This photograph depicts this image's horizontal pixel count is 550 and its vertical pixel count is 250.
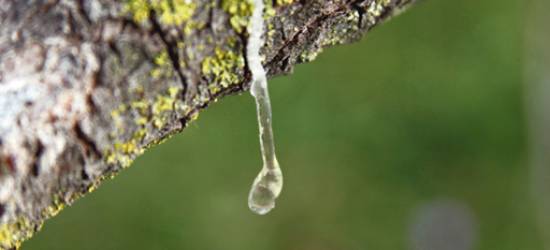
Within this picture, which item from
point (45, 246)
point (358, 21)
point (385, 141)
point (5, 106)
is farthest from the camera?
point (385, 141)

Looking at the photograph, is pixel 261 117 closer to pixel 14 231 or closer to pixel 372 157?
pixel 14 231

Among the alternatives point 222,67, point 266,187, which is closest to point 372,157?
point 266,187

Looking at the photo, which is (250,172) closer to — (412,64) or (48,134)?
(412,64)

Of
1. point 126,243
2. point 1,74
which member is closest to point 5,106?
point 1,74

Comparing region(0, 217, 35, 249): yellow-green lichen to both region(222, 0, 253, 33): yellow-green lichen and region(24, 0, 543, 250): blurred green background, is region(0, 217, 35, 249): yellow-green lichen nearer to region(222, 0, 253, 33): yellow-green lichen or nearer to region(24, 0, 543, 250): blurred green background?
region(222, 0, 253, 33): yellow-green lichen

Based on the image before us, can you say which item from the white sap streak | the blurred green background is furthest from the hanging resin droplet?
the blurred green background

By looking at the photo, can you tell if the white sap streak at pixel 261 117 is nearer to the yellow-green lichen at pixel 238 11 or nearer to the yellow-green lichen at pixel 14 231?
the yellow-green lichen at pixel 238 11
